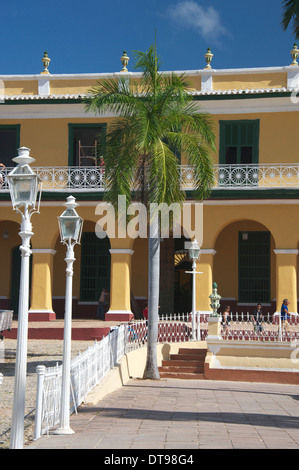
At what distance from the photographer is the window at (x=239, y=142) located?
818 inches

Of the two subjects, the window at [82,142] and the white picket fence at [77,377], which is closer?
the white picket fence at [77,377]

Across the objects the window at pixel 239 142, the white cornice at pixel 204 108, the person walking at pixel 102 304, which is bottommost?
the person walking at pixel 102 304

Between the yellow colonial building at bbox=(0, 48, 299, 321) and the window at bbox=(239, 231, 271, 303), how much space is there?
32mm

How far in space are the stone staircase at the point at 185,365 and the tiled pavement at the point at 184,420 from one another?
1.90 meters

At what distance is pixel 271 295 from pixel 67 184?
731 centimetres

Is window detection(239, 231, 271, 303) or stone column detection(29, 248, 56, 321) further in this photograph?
window detection(239, 231, 271, 303)

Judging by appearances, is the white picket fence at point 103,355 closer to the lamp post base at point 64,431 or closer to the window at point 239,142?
the lamp post base at point 64,431

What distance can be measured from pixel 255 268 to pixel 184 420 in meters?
13.0

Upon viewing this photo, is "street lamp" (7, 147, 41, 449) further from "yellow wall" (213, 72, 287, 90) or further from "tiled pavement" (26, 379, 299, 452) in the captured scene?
"yellow wall" (213, 72, 287, 90)

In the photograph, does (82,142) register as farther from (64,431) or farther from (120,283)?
(64,431)

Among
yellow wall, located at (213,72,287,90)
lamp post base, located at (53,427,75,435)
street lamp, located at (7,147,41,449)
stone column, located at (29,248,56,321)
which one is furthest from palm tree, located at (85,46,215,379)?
yellow wall, located at (213,72,287,90)

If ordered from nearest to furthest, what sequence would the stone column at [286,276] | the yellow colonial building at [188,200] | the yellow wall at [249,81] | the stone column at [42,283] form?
1. the stone column at [286,276]
2. the yellow colonial building at [188,200]
3. the stone column at [42,283]
4. the yellow wall at [249,81]

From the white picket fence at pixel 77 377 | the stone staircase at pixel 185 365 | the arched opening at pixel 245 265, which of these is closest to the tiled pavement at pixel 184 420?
the white picket fence at pixel 77 377

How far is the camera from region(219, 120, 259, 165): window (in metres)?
20.8
